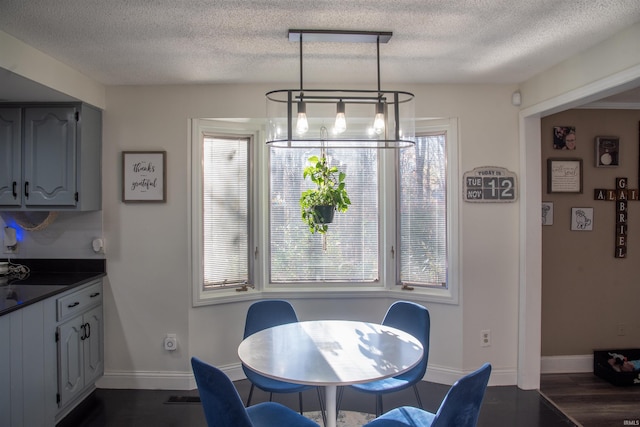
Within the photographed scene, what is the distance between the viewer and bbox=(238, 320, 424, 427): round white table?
177 centimetres

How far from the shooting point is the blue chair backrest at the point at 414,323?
8.00 ft

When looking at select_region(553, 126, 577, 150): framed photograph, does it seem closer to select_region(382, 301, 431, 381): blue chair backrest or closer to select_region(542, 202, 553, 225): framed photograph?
select_region(542, 202, 553, 225): framed photograph

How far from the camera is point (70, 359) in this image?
9.12 ft

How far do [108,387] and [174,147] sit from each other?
1997 mm

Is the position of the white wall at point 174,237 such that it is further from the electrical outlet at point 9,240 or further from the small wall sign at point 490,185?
the electrical outlet at point 9,240

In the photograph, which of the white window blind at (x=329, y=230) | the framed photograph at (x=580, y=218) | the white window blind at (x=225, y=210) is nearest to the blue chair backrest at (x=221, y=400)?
the white window blind at (x=225, y=210)

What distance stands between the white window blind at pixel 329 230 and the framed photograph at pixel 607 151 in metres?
1.93

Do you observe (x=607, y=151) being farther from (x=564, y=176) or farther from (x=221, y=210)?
(x=221, y=210)

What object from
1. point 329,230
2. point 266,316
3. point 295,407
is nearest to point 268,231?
point 329,230

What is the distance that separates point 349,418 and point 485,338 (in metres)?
1.31

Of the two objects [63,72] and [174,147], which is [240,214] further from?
[63,72]

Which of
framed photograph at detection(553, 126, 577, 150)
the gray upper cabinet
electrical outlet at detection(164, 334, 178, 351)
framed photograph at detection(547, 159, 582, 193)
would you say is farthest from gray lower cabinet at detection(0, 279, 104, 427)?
framed photograph at detection(553, 126, 577, 150)

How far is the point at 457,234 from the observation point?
329 centimetres

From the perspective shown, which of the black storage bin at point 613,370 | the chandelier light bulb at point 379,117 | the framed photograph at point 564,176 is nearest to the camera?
the chandelier light bulb at point 379,117
